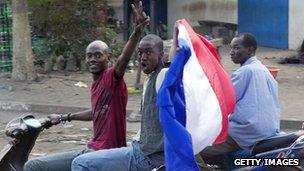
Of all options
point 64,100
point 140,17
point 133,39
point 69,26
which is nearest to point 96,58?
point 133,39

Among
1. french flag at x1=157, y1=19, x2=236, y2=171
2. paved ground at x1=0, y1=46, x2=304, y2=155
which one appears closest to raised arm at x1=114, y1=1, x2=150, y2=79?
french flag at x1=157, y1=19, x2=236, y2=171

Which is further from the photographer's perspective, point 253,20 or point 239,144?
point 253,20

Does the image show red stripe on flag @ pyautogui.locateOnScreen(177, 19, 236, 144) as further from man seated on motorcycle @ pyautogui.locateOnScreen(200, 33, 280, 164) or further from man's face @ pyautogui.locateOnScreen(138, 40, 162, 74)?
man seated on motorcycle @ pyautogui.locateOnScreen(200, 33, 280, 164)

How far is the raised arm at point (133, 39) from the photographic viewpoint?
4184 millimetres

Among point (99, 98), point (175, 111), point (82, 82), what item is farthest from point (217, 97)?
point (82, 82)

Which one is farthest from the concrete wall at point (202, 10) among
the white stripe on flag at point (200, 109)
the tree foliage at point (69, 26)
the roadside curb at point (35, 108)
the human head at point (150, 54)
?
the white stripe on flag at point (200, 109)

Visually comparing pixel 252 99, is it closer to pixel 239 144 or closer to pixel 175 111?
pixel 239 144

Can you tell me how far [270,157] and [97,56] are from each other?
49.8 inches

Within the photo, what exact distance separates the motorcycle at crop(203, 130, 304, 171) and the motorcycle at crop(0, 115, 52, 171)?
→ 1068 mm

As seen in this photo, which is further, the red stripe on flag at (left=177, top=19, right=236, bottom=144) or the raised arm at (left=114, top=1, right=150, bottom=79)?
the raised arm at (left=114, top=1, right=150, bottom=79)

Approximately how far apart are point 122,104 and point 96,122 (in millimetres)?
202

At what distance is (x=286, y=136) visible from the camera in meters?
4.15

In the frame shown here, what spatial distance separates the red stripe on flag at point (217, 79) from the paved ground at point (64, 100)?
429 centimetres

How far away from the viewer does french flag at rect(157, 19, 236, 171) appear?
11.3 feet
